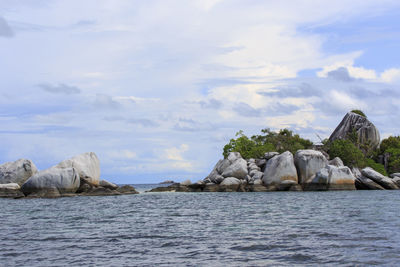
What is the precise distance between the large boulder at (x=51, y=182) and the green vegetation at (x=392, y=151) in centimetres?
5041

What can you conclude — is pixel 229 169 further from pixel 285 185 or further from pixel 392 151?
pixel 392 151

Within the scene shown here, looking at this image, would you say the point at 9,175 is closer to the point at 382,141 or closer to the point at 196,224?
the point at 196,224

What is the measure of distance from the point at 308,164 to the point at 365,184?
828 cm

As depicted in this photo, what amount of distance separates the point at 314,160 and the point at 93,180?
25.9 metres

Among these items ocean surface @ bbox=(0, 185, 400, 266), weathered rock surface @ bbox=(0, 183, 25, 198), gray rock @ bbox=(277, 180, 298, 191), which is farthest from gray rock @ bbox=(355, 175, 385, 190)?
weathered rock surface @ bbox=(0, 183, 25, 198)

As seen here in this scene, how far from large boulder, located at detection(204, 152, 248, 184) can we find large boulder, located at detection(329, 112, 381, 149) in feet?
93.3

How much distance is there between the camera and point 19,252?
13.7 meters

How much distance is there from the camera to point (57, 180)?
144 ft

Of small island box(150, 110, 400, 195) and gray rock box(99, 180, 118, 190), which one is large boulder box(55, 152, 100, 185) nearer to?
gray rock box(99, 180, 118, 190)

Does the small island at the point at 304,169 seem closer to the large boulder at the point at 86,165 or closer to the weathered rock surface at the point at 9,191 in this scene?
the large boulder at the point at 86,165

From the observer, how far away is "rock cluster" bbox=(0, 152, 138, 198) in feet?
143

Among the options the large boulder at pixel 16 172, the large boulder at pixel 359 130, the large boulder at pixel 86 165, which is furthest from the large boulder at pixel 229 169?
the large boulder at pixel 359 130

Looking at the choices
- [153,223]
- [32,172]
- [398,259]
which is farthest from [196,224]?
[32,172]

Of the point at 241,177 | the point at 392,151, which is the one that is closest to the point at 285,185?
the point at 241,177
